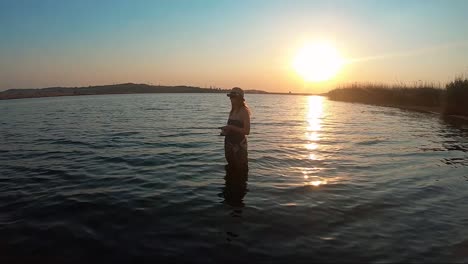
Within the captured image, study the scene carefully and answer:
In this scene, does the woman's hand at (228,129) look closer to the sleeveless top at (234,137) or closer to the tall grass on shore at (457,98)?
the sleeveless top at (234,137)

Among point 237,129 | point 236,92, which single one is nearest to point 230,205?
point 237,129

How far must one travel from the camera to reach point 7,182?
37.8ft

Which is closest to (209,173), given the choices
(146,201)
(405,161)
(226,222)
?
(146,201)

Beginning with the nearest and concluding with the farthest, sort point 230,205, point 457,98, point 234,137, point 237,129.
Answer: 1. point 230,205
2. point 237,129
3. point 234,137
4. point 457,98

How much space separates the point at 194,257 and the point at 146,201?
3.44 metres

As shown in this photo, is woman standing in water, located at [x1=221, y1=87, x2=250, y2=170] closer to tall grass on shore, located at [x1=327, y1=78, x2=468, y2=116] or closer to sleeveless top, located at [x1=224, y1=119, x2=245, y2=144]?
sleeveless top, located at [x1=224, y1=119, x2=245, y2=144]

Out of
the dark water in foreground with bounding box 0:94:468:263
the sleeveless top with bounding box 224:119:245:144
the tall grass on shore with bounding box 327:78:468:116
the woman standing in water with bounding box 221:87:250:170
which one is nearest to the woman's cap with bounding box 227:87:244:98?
the woman standing in water with bounding box 221:87:250:170

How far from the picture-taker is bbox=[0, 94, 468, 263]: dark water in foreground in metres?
6.80

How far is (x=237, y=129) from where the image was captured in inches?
440

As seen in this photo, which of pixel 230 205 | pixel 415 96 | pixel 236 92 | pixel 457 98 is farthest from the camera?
pixel 415 96

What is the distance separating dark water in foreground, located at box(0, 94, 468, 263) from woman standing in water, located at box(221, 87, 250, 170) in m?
0.68

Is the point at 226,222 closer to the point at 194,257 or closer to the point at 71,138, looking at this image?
the point at 194,257

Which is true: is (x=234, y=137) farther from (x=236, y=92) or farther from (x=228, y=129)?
(x=236, y=92)

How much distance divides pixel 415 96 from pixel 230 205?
51.9 m
